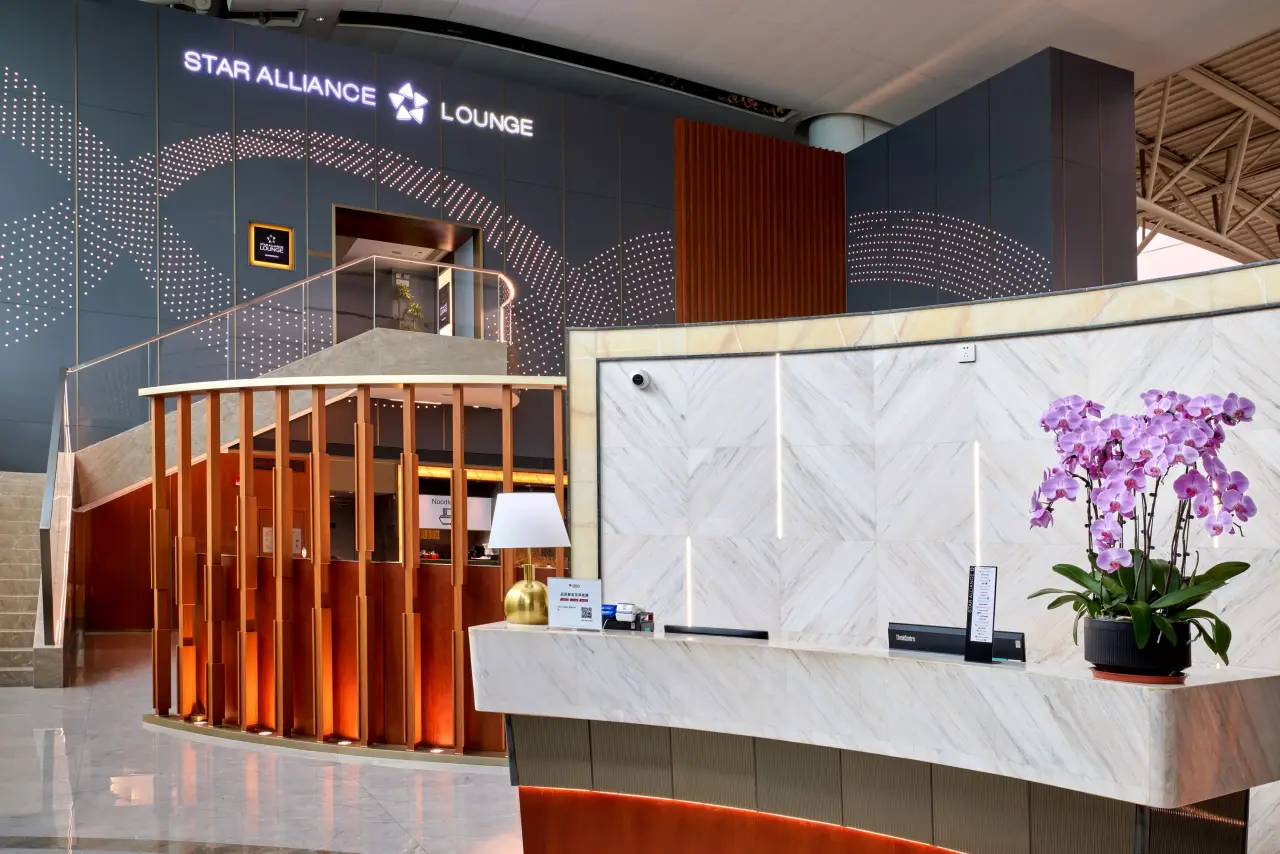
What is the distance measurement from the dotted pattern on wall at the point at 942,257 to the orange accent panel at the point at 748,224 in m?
0.79

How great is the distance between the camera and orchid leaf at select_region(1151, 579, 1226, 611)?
3006mm

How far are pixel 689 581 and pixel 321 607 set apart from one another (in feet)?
8.99

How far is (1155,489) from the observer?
3074 mm

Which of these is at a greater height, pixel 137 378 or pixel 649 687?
pixel 137 378

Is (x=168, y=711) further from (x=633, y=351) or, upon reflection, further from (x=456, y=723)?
(x=633, y=351)

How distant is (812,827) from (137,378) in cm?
895

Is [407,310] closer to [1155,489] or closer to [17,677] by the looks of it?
[17,677]

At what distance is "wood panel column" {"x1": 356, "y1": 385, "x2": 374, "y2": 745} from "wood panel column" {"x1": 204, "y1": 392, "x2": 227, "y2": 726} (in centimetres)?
114

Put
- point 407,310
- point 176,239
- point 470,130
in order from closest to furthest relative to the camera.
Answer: point 407,310 → point 176,239 → point 470,130

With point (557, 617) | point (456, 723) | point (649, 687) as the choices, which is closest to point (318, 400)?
point (456, 723)

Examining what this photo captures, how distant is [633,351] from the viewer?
655 cm

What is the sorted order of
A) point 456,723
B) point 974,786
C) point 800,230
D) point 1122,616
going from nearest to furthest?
point 1122,616
point 974,786
point 456,723
point 800,230

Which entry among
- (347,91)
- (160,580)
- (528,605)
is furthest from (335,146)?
(528,605)

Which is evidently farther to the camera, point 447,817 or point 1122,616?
point 447,817
